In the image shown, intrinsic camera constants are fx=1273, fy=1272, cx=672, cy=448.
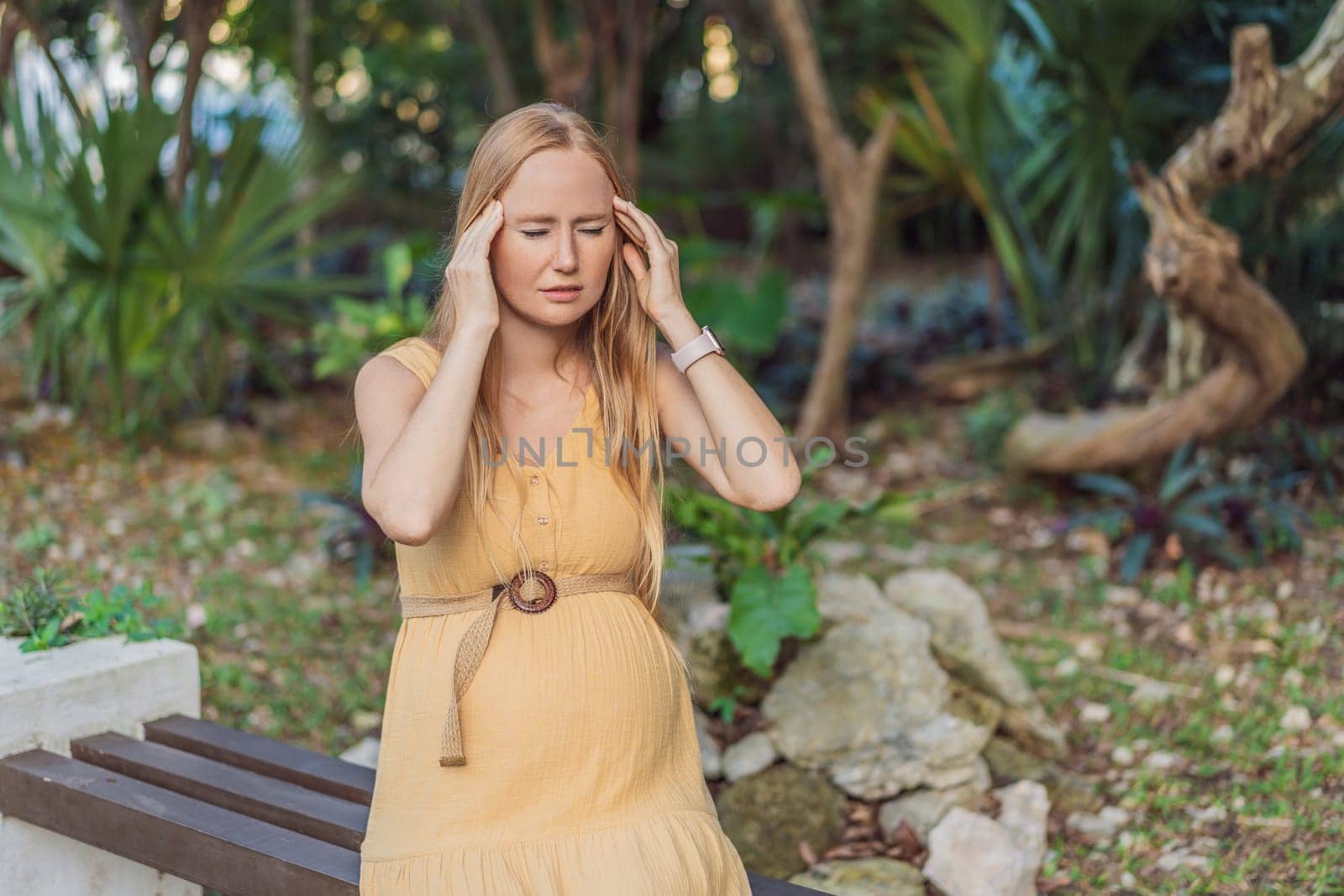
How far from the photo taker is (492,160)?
79.0 inches

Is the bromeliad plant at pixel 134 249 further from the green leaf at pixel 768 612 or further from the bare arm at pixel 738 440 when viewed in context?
the bare arm at pixel 738 440

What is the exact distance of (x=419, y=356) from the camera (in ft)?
6.84

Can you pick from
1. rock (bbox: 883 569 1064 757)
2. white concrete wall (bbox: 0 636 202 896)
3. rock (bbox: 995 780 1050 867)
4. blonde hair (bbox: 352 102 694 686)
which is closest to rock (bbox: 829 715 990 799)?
rock (bbox: 995 780 1050 867)

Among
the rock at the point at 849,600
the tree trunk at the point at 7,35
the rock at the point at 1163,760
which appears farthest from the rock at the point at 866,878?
the tree trunk at the point at 7,35

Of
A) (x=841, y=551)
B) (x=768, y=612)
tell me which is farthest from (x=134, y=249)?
(x=768, y=612)

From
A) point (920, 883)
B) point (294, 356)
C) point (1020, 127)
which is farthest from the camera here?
point (294, 356)

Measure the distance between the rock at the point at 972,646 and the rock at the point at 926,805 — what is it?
31cm

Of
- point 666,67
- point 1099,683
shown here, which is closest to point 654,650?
point 1099,683

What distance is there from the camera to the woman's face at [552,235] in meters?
1.99

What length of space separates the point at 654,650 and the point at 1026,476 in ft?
12.7

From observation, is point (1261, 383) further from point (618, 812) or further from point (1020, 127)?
point (618, 812)

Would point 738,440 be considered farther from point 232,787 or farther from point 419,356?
point 232,787

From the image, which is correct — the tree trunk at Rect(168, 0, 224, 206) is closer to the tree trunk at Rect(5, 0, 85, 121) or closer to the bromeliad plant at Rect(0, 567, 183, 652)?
the tree trunk at Rect(5, 0, 85, 121)

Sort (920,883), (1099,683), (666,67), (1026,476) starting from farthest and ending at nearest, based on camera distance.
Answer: (666,67) → (1026,476) → (1099,683) → (920,883)
